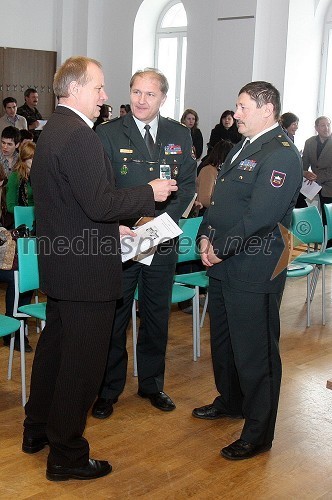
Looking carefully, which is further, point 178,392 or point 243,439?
point 178,392

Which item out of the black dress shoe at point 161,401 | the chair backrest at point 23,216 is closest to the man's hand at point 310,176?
the chair backrest at point 23,216

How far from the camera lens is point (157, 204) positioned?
3.58 metres

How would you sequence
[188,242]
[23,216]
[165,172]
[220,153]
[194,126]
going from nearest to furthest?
[165,172]
[188,242]
[23,216]
[220,153]
[194,126]

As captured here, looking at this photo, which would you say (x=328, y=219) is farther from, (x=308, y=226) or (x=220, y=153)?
(x=220, y=153)

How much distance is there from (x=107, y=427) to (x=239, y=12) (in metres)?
7.43

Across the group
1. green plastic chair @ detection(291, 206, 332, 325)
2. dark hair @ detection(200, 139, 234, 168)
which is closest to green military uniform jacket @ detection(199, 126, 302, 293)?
dark hair @ detection(200, 139, 234, 168)

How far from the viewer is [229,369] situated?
3459mm

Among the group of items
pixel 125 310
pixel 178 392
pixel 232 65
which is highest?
pixel 232 65

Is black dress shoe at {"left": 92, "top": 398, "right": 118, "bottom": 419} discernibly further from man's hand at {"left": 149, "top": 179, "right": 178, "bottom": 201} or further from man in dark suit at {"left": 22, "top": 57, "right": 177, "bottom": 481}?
man's hand at {"left": 149, "top": 179, "right": 178, "bottom": 201}

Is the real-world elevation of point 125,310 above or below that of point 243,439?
above

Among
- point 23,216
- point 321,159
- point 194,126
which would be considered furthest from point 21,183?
point 194,126

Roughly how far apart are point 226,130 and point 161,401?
6.21 m

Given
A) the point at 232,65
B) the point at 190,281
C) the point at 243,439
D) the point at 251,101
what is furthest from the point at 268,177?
the point at 232,65

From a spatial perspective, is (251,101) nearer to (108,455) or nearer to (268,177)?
(268,177)
